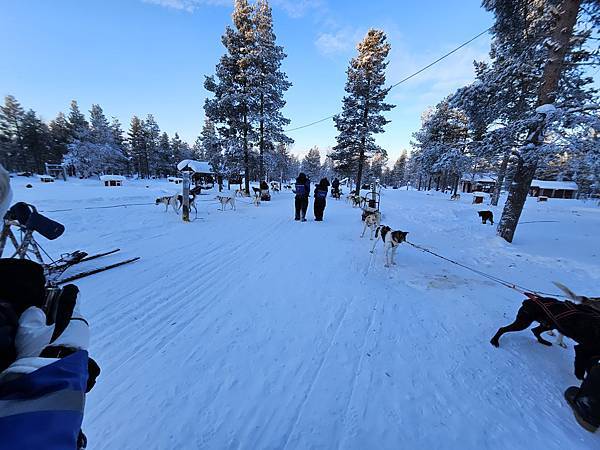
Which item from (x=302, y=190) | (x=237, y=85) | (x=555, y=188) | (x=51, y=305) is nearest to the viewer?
(x=51, y=305)

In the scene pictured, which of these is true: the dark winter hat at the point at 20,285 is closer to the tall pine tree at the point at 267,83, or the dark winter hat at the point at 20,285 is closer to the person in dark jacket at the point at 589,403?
the person in dark jacket at the point at 589,403

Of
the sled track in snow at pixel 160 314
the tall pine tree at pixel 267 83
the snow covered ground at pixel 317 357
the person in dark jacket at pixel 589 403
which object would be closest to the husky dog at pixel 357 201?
the tall pine tree at pixel 267 83

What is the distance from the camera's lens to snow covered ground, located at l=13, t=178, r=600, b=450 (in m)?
2.06

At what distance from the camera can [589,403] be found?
211 centimetres

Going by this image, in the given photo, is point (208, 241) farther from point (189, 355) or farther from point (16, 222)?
point (189, 355)

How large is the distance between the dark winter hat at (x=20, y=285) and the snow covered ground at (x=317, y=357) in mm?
→ 1433

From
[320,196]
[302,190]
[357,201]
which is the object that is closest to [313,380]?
[302,190]

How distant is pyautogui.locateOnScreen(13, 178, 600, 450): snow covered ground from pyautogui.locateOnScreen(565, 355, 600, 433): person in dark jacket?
8 cm

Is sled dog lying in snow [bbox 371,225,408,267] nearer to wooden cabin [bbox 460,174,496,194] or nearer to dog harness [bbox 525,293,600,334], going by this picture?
dog harness [bbox 525,293,600,334]

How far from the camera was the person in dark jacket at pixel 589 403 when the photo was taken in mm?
2070

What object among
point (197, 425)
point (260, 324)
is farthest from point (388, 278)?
point (197, 425)

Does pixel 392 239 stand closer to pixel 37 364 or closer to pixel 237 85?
pixel 37 364

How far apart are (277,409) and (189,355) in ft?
3.97

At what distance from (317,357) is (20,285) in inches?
102
